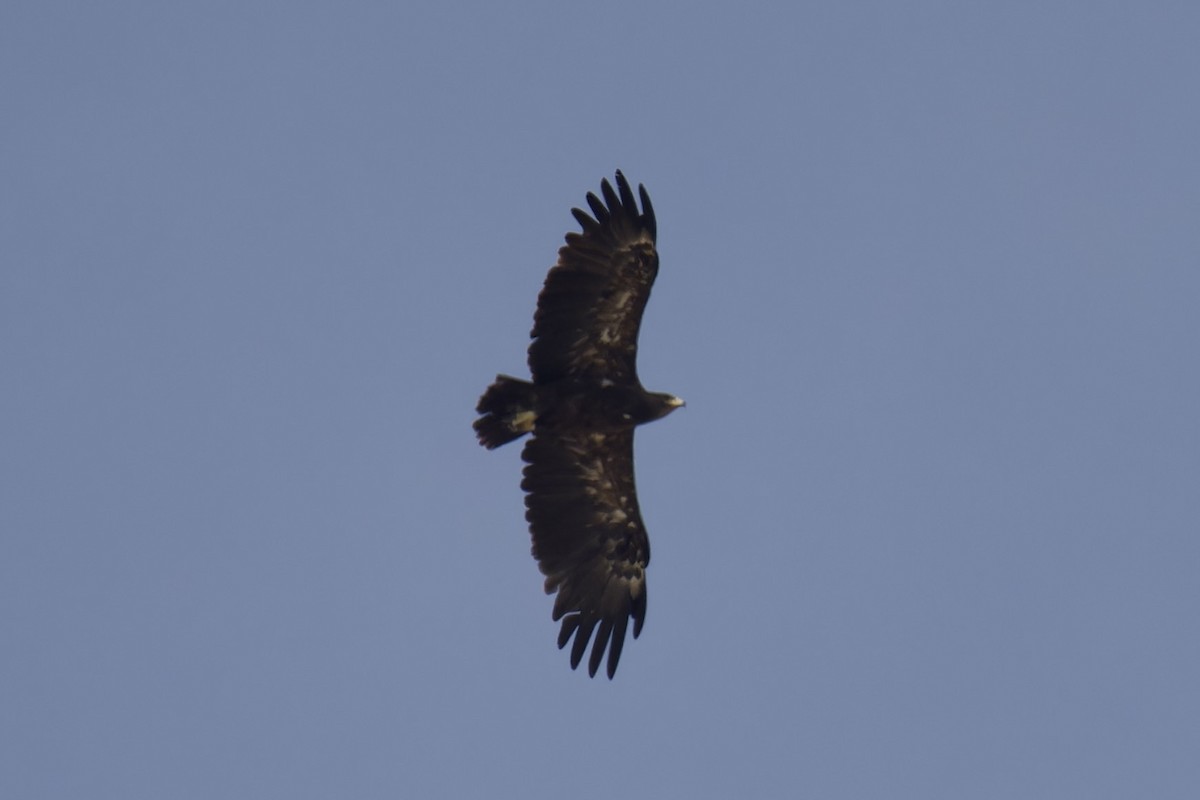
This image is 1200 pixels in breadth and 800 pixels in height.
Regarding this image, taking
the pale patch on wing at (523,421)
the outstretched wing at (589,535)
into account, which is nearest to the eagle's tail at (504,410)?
the pale patch on wing at (523,421)

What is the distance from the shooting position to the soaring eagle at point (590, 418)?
19469 millimetres

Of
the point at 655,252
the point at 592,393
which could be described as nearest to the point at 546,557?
the point at 592,393

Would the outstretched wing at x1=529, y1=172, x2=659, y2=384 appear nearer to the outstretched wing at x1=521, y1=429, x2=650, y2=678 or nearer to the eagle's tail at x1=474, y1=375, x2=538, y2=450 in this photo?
the eagle's tail at x1=474, y1=375, x2=538, y2=450

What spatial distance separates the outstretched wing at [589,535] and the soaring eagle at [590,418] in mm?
12

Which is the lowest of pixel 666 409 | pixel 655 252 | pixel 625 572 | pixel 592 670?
pixel 592 670

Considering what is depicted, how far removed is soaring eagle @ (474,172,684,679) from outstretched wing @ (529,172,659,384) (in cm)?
1

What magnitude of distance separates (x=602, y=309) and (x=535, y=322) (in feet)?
2.58

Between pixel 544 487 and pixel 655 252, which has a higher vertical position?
Answer: pixel 655 252

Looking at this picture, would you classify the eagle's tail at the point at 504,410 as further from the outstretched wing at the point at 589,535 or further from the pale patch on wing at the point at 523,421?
the outstretched wing at the point at 589,535

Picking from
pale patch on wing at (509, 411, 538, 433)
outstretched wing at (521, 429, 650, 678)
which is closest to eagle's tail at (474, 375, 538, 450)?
pale patch on wing at (509, 411, 538, 433)

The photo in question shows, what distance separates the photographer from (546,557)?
2069cm

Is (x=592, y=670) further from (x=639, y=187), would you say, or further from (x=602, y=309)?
(x=639, y=187)

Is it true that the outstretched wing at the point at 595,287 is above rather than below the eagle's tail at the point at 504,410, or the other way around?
above

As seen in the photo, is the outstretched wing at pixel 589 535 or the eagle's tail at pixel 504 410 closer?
the eagle's tail at pixel 504 410
